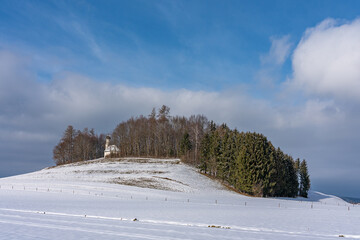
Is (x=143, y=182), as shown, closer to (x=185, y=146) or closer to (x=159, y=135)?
(x=185, y=146)

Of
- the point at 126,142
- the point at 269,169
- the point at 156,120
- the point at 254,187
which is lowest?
the point at 254,187

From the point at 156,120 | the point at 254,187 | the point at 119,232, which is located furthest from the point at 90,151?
the point at 119,232

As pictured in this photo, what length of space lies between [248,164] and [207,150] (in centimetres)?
1882

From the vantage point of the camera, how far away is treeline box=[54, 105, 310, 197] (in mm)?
58219

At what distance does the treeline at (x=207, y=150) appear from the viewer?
58.2 metres

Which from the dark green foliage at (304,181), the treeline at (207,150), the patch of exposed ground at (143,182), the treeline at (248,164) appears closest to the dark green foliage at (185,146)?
the treeline at (207,150)

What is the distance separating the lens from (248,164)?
57.6 meters

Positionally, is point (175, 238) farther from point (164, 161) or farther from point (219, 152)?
point (164, 161)

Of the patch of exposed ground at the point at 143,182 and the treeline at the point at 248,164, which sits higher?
the treeline at the point at 248,164

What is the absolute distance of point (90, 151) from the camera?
123 m

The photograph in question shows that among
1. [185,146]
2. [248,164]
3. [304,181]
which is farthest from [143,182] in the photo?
[304,181]

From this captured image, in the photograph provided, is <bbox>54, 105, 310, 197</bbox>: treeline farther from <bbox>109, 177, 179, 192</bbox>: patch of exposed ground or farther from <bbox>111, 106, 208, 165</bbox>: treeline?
<bbox>109, 177, 179, 192</bbox>: patch of exposed ground

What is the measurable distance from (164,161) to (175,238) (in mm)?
69903

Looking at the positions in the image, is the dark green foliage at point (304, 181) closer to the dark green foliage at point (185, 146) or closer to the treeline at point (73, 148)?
the dark green foliage at point (185, 146)
